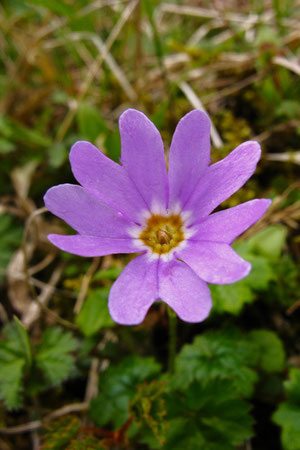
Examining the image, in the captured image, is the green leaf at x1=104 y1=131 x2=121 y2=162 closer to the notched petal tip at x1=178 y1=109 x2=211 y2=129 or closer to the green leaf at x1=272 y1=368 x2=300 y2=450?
the notched petal tip at x1=178 y1=109 x2=211 y2=129

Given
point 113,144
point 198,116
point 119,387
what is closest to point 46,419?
point 119,387

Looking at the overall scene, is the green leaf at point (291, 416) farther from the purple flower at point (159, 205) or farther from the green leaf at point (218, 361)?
the purple flower at point (159, 205)

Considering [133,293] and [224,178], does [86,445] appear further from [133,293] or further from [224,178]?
[224,178]

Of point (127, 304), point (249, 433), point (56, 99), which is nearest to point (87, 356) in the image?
point (249, 433)

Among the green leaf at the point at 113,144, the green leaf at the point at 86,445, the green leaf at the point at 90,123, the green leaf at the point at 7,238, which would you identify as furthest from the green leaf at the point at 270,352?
the green leaf at the point at 90,123

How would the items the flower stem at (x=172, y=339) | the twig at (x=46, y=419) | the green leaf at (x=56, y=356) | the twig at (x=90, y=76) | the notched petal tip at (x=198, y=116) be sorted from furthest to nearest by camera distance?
1. the twig at (x=90, y=76)
2. the twig at (x=46, y=419)
3. the green leaf at (x=56, y=356)
4. the flower stem at (x=172, y=339)
5. the notched petal tip at (x=198, y=116)
